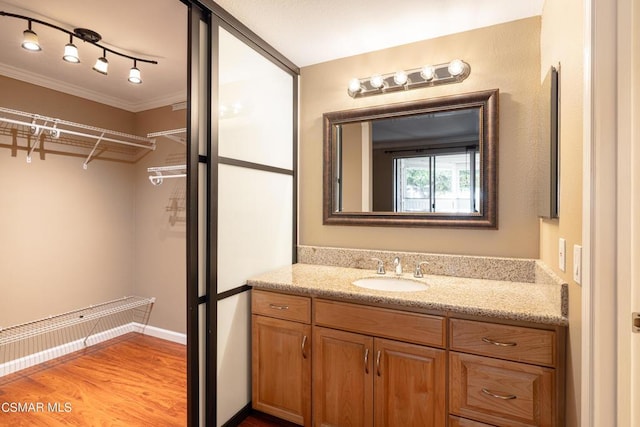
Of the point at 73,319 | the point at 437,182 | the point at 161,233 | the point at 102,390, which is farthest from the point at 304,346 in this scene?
the point at 73,319

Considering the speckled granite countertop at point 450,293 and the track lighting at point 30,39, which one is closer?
the speckled granite countertop at point 450,293

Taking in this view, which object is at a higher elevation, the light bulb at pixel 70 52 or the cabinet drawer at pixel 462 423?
the light bulb at pixel 70 52

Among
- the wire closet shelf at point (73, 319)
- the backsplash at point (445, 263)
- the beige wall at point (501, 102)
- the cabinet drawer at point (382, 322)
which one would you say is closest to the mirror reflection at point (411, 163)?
the beige wall at point (501, 102)

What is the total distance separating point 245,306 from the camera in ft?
6.61

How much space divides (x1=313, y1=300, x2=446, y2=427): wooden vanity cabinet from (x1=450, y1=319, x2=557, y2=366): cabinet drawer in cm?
8

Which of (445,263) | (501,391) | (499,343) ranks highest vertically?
(445,263)

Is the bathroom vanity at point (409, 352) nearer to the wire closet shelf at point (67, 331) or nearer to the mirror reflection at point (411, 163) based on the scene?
the mirror reflection at point (411, 163)

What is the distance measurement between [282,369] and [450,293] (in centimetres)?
102

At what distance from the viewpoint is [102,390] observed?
234 centimetres

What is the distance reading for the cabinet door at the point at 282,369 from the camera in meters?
1.81

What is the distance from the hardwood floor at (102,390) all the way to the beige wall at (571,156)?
6.72 feet

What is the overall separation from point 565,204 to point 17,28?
3.10 metres

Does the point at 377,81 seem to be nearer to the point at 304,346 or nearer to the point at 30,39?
the point at 304,346

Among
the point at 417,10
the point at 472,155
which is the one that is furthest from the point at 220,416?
the point at 417,10
